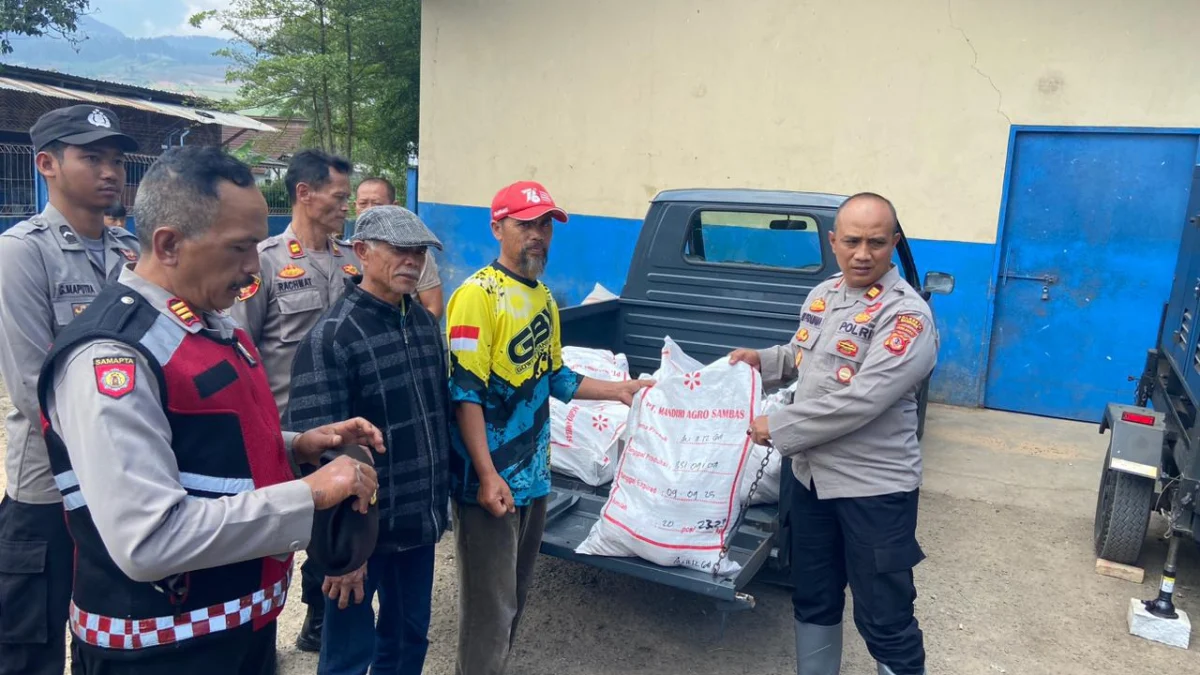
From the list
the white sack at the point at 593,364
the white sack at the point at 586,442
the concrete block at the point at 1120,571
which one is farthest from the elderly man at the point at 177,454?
the concrete block at the point at 1120,571

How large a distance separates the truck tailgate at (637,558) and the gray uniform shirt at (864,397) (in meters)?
0.42

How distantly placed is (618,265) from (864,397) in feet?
21.4

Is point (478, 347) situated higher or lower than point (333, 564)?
higher

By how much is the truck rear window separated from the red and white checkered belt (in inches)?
126

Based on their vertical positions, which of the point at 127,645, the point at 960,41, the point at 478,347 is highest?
the point at 960,41

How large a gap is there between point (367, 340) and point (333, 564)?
0.72 m

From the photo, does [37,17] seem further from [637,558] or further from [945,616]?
[945,616]

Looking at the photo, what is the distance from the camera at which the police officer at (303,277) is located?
286cm

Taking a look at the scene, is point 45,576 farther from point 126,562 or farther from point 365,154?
point 365,154

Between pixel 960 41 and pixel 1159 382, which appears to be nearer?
pixel 1159 382

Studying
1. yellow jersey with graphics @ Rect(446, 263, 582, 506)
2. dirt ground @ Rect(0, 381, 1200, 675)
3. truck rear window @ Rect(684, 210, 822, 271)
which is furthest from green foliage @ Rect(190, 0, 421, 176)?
yellow jersey with graphics @ Rect(446, 263, 582, 506)

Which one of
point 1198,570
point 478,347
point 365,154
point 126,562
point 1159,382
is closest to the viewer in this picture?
point 126,562

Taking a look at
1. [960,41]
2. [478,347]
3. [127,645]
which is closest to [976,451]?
[960,41]

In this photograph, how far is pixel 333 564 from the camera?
1.70 metres
